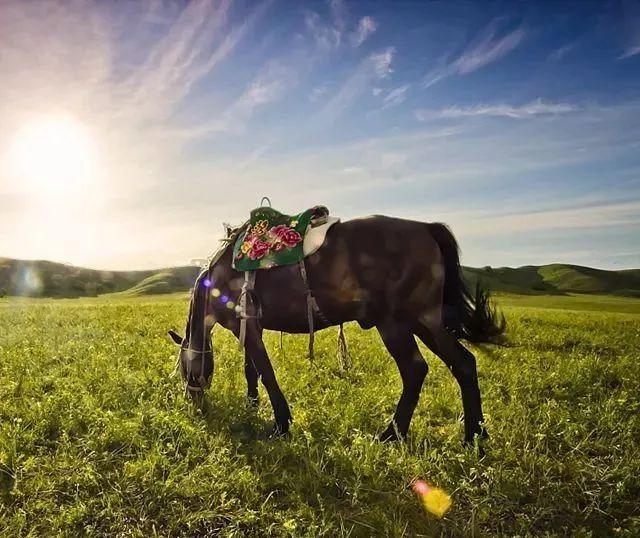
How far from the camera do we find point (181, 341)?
7.16 m

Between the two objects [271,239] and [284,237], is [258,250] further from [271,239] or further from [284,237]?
[284,237]

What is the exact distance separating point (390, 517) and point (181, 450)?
8.17 ft

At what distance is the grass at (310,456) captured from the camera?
3951 mm

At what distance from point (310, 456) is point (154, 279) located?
317 feet

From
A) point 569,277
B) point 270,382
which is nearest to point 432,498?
point 270,382

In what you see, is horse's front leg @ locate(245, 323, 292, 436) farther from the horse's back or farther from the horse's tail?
the horse's tail

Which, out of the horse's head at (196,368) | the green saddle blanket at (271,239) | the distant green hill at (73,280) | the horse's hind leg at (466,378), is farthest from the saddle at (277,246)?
the distant green hill at (73,280)

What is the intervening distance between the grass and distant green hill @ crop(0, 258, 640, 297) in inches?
2681

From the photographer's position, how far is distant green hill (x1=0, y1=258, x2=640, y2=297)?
79.1 m

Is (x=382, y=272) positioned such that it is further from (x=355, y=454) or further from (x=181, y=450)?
(x=181, y=450)

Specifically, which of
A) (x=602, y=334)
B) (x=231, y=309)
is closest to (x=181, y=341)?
(x=231, y=309)

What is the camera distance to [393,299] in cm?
556

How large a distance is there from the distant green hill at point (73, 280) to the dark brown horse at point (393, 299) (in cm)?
7264

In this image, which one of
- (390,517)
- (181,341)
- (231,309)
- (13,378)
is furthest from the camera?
(13,378)
